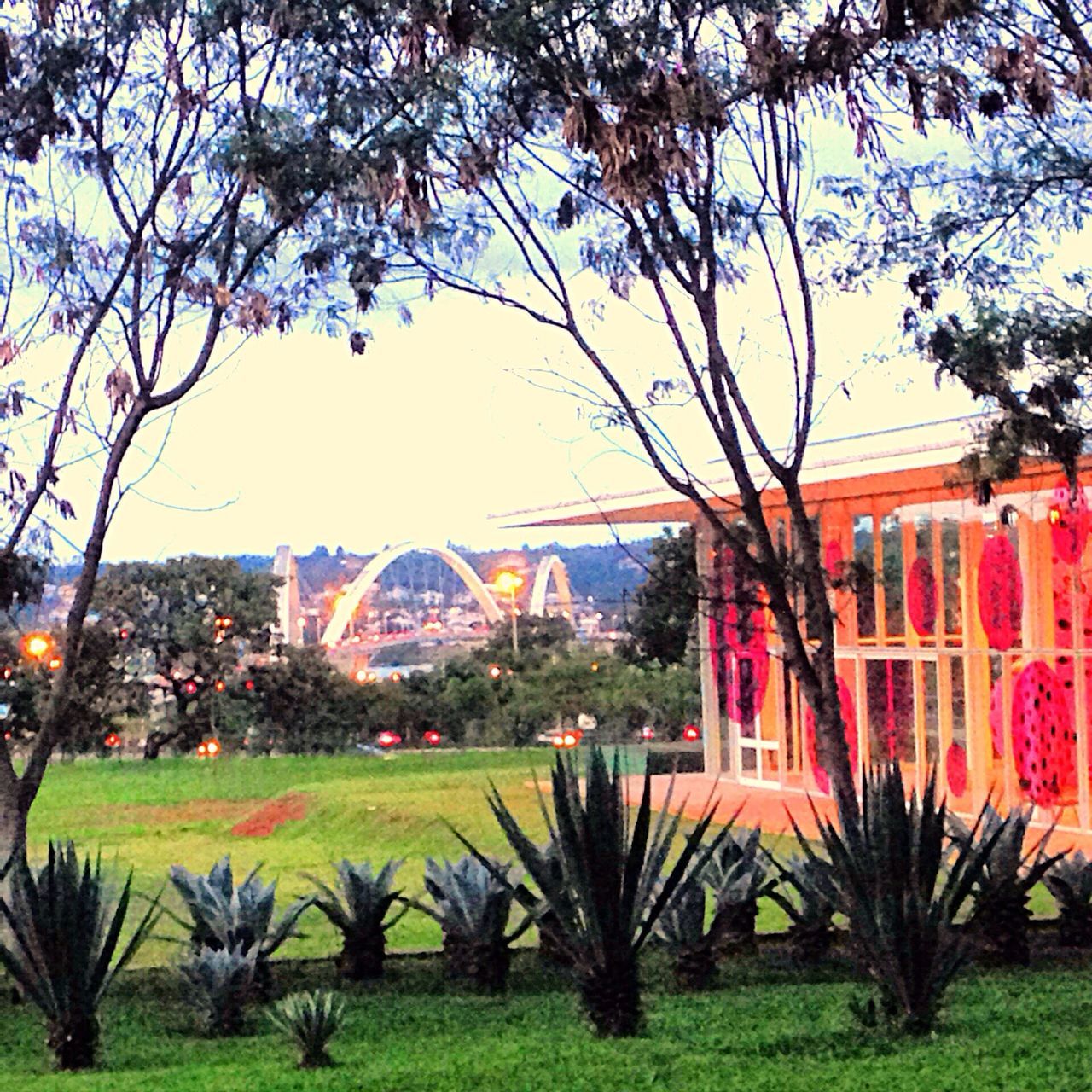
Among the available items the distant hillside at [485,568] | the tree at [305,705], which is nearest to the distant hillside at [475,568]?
the distant hillside at [485,568]

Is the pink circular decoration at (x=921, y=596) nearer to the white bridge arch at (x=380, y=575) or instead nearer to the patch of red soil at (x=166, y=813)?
the patch of red soil at (x=166, y=813)

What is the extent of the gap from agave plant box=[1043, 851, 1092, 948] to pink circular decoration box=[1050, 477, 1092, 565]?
23.6ft

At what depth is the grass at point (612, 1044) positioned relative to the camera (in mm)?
5414

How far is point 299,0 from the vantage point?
348 inches

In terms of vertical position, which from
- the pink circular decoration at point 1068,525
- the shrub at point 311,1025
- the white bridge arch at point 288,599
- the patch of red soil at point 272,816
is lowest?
the shrub at point 311,1025

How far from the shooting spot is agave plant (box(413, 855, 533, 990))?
25.4ft

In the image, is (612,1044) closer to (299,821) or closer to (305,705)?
(299,821)

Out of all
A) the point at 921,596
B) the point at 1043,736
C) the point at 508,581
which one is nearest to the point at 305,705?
the point at 508,581

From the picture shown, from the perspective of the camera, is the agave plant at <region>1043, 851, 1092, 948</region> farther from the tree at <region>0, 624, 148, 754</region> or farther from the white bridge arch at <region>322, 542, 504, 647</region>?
the white bridge arch at <region>322, 542, 504, 647</region>

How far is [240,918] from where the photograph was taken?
24.9 feet

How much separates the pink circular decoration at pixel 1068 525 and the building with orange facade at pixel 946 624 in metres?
0.02

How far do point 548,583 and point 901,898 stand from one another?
3843 cm

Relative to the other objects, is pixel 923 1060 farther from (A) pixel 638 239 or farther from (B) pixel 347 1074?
(A) pixel 638 239

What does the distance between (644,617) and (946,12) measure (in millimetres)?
24966
